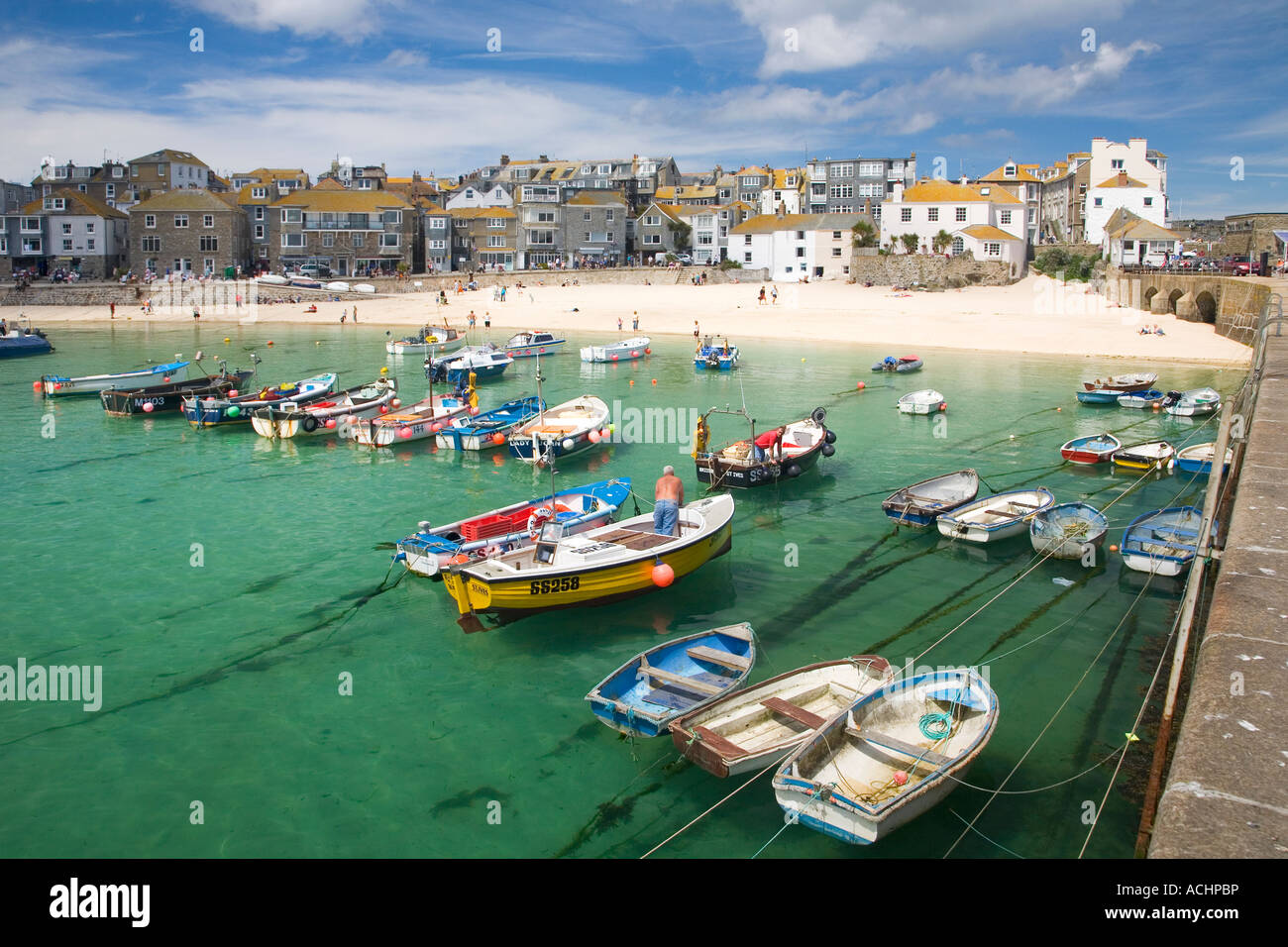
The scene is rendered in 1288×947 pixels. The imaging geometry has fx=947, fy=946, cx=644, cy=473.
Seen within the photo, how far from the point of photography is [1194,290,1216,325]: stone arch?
60.0m

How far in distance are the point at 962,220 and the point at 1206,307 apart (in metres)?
27.6

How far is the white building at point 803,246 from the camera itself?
3622 inches

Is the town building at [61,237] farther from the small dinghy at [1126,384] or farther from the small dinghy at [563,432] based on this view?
the small dinghy at [1126,384]

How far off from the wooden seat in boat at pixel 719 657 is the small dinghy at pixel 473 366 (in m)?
33.7

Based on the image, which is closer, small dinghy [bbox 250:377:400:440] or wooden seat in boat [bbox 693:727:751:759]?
wooden seat in boat [bbox 693:727:751:759]

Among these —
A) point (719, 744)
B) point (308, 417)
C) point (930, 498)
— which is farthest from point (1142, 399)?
point (719, 744)

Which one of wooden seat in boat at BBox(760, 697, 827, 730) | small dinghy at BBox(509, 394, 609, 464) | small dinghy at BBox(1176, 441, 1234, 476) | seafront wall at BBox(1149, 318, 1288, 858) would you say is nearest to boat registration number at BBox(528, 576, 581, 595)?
wooden seat in boat at BBox(760, 697, 827, 730)

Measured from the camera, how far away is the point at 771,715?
12.8 meters

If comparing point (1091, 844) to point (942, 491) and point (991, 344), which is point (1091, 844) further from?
point (991, 344)

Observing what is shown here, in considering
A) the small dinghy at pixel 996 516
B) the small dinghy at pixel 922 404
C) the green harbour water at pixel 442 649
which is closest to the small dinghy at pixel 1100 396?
the small dinghy at pixel 922 404

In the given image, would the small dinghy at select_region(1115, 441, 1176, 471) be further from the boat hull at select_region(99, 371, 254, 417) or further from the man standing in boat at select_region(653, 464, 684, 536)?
the boat hull at select_region(99, 371, 254, 417)

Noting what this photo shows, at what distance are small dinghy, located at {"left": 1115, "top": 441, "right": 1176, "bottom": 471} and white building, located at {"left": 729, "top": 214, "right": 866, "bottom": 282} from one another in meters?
64.3

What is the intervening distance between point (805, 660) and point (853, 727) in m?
3.60
